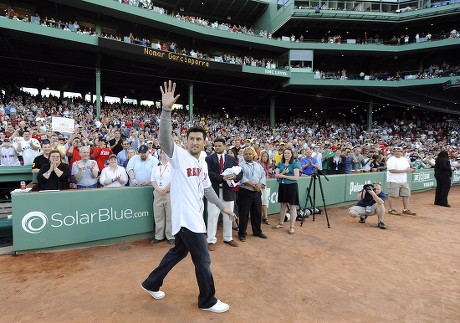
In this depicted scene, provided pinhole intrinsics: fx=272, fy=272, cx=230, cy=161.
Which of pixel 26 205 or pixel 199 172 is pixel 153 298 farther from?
pixel 26 205

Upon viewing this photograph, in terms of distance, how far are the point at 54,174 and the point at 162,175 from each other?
6.65ft

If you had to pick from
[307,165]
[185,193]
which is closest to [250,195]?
[185,193]

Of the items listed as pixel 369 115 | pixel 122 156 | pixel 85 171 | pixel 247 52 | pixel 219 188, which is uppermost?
pixel 247 52

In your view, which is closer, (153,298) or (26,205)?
(153,298)

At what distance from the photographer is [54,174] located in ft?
17.1

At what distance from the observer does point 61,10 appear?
21.5m

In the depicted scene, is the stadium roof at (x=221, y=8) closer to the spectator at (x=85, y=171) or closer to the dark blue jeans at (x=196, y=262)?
the spectator at (x=85, y=171)

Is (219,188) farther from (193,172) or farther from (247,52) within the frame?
(247,52)

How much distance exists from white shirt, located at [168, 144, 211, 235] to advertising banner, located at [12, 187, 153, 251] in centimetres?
285

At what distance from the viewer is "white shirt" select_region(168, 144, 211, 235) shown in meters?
2.95

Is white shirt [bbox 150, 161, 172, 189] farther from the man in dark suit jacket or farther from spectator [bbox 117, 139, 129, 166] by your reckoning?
spectator [bbox 117, 139, 129, 166]

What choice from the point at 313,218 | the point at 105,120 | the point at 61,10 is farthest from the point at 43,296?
the point at 61,10

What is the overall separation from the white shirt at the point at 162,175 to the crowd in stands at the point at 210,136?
0.83 metres

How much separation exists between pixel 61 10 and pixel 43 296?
2509 centimetres
